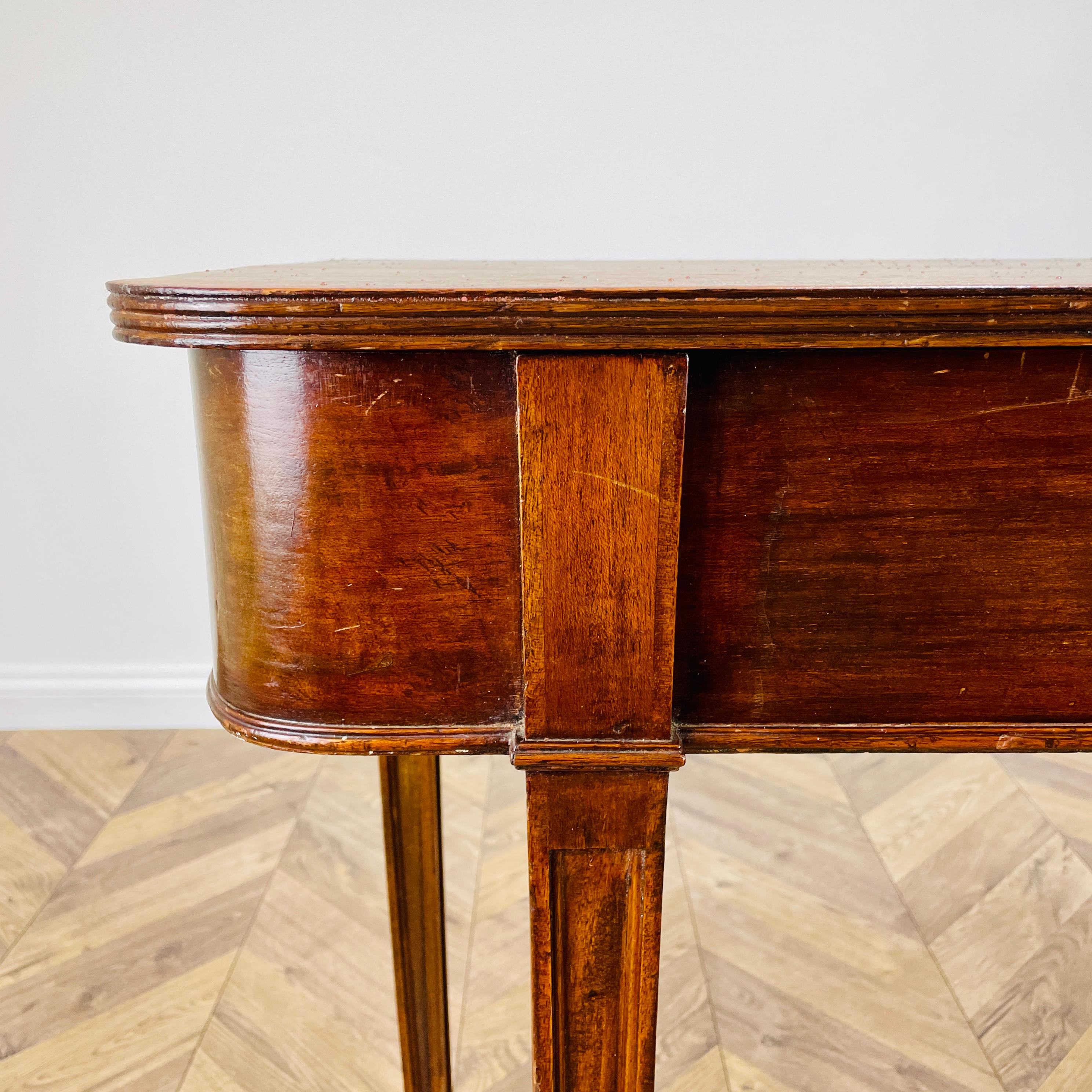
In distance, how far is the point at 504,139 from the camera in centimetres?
141

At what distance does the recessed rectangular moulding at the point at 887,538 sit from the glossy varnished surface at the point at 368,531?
86 millimetres

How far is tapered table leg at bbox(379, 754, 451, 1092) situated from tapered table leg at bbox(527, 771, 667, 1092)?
0.30 m

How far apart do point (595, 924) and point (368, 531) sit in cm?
22

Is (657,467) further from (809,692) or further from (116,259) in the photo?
(116,259)

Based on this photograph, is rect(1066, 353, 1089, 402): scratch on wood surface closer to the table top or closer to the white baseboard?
the table top

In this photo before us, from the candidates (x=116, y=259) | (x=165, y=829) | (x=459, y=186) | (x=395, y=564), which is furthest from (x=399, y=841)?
(x=116, y=259)

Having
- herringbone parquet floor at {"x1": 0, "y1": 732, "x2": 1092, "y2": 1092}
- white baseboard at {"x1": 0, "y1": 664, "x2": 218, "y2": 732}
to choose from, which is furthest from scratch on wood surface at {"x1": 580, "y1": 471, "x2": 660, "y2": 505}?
white baseboard at {"x1": 0, "y1": 664, "x2": 218, "y2": 732}

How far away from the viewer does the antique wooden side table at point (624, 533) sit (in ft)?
1.28

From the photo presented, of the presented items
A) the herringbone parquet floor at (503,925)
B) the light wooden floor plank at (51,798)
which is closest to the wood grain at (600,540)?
the herringbone parquet floor at (503,925)

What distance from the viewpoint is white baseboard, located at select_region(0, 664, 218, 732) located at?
64.5 inches

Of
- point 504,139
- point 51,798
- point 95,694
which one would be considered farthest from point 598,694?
point 95,694

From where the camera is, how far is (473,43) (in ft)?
4.54

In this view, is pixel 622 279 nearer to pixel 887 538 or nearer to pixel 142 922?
pixel 887 538

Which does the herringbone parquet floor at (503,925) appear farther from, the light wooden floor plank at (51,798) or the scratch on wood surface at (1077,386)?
the scratch on wood surface at (1077,386)
